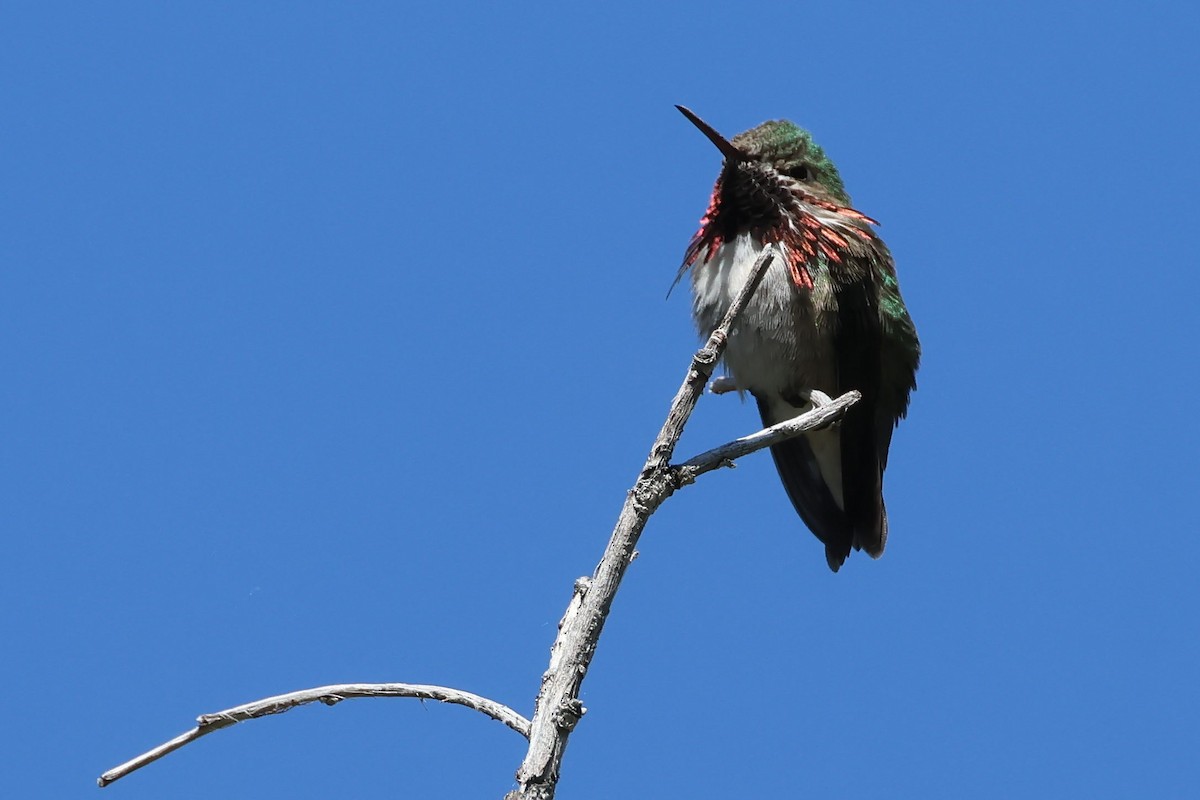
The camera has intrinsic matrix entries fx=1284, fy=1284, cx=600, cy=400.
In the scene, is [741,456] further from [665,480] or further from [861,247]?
[861,247]

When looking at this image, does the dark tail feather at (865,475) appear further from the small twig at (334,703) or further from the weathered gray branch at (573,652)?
the small twig at (334,703)

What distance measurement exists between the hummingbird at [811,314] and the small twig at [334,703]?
255cm

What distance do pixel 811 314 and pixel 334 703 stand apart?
3.09 metres

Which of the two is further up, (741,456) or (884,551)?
(884,551)

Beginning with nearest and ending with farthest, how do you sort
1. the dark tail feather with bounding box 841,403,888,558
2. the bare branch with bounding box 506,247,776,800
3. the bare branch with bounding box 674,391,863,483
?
the bare branch with bounding box 506,247,776,800
the bare branch with bounding box 674,391,863,483
the dark tail feather with bounding box 841,403,888,558

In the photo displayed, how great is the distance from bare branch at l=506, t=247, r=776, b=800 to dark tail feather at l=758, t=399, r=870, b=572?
7.68ft

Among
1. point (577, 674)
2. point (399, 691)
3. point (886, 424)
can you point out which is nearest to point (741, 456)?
point (577, 674)

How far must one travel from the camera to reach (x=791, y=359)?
611cm

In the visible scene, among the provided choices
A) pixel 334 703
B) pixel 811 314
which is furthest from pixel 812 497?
pixel 334 703

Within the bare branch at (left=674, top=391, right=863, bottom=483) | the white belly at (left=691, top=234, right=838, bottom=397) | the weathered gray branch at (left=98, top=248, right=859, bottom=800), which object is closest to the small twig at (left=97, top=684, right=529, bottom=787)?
the weathered gray branch at (left=98, top=248, right=859, bottom=800)

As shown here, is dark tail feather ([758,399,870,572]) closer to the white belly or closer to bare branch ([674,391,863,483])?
the white belly

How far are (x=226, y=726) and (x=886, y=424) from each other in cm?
392

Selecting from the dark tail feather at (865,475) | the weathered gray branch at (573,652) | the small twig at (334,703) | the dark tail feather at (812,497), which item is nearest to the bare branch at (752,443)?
the weathered gray branch at (573,652)

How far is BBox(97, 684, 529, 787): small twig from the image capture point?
3.84 meters
